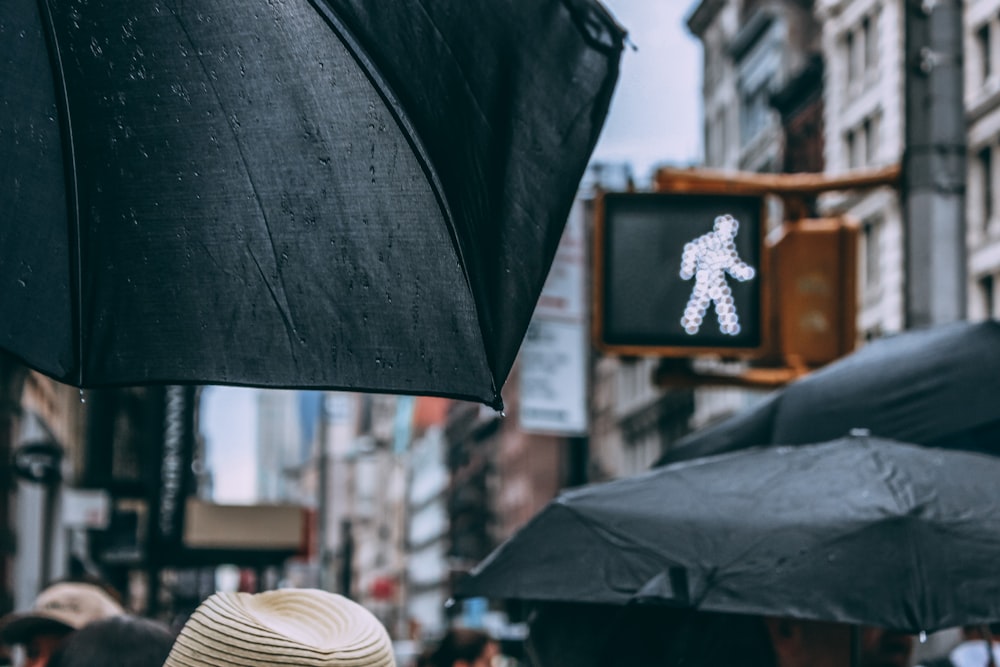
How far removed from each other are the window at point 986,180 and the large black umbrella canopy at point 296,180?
1506 inches

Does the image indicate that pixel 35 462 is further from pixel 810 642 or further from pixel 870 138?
pixel 870 138

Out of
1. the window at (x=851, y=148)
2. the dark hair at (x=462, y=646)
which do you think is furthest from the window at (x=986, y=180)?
the dark hair at (x=462, y=646)

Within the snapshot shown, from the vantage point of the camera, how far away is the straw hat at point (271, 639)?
123 inches

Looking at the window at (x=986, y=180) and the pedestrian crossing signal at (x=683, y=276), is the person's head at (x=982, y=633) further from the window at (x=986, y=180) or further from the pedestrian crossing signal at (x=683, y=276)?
the window at (x=986, y=180)

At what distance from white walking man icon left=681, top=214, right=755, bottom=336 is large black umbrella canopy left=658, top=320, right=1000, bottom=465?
131 inches

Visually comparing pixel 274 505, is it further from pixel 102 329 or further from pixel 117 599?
pixel 102 329

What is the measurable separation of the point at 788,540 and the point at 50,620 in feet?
9.53

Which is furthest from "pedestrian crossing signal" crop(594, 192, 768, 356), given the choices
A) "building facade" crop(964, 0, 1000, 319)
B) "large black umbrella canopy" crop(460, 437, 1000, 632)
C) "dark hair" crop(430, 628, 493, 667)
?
"building facade" crop(964, 0, 1000, 319)

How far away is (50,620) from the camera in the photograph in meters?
6.84

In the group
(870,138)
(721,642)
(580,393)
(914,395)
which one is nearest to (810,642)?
(721,642)

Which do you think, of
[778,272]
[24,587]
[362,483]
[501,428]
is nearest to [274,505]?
[24,587]

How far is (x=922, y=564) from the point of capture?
5.10 m

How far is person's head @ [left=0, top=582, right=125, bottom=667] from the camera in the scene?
6.79 metres

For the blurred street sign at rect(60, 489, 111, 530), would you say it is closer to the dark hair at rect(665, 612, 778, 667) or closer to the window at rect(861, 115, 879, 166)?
the dark hair at rect(665, 612, 778, 667)
